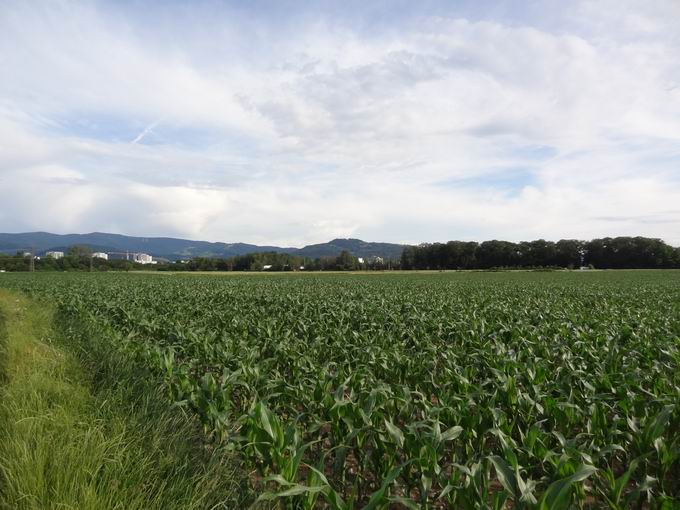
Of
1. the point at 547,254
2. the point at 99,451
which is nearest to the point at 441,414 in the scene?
the point at 99,451

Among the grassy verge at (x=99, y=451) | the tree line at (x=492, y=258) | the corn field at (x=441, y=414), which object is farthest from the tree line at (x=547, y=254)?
the grassy verge at (x=99, y=451)

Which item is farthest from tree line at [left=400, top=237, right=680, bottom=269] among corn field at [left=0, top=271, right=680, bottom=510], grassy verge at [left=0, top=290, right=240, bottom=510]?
grassy verge at [left=0, top=290, right=240, bottom=510]

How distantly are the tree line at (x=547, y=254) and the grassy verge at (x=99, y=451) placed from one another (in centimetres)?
12368

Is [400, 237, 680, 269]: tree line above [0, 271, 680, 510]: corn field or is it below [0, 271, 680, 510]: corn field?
above

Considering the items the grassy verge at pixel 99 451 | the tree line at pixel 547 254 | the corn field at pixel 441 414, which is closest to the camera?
the grassy verge at pixel 99 451

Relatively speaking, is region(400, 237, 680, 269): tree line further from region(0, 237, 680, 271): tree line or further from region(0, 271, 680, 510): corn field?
region(0, 271, 680, 510): corn field

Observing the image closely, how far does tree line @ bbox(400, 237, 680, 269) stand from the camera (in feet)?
382

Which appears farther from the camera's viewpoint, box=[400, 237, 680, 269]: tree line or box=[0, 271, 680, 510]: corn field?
box=[400, 237, 680, 269]: tree line

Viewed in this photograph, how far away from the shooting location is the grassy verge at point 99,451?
3059mm

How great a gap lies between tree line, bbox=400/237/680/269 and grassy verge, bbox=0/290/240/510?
12368 centimetres

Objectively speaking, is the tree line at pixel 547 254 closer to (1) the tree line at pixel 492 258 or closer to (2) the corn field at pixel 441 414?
(1) the tree line at pixel 492 258

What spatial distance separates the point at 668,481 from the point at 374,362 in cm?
409

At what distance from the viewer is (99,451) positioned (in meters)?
3.53

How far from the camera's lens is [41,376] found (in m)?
5.67
